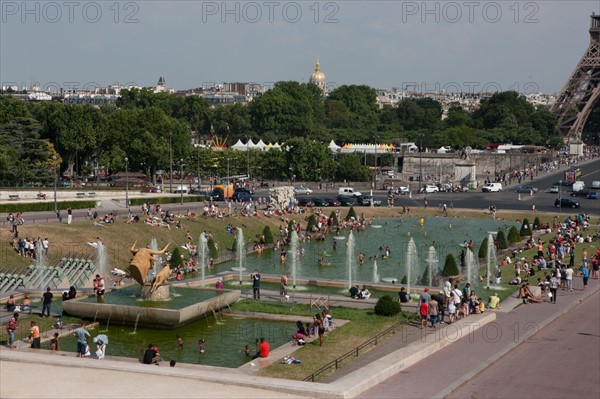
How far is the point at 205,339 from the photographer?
97.0 feet

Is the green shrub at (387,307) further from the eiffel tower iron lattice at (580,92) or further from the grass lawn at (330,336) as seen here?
the eiffel tower iron lattice at (580,92)

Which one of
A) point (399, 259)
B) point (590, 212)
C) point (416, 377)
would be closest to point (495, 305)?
point (416, 377)

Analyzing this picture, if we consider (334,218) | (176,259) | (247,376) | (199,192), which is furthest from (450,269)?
(199,192)

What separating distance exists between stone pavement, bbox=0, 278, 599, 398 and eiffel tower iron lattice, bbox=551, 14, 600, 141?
127m

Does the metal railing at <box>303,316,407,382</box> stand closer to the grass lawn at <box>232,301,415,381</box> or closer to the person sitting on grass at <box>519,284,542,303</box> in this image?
the grass lawn at <box>232,301,415,381</box>

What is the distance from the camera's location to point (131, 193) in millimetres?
74188

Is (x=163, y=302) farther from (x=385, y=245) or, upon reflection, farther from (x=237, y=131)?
(x=237, y=131)

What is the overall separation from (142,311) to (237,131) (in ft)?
412

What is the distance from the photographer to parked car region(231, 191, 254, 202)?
78.6m

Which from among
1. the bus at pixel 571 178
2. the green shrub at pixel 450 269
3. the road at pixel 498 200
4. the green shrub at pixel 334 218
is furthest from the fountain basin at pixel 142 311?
the bus at pixel 571 178

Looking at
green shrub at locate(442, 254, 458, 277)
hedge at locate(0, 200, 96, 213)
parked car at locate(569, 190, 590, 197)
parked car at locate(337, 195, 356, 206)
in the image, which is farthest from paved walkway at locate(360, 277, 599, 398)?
parked car at locate(569, 190, 590, 197)

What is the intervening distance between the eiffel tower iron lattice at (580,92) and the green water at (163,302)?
12235 cm

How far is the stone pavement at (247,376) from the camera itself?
869 inches

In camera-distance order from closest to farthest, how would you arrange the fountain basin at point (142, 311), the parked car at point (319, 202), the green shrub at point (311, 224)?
the fountain basin at point (142, 311), the green shrub at point (311, 224), the parked car at point (319, 202)
